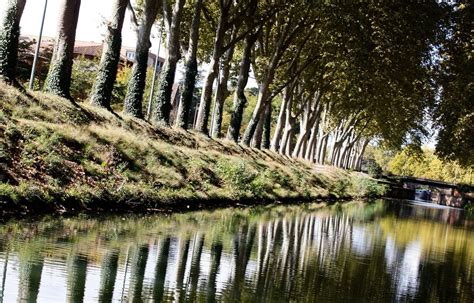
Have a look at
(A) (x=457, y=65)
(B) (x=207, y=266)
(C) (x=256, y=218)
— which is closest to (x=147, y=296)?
(B) (x=207, y=266)

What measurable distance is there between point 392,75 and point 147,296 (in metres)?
Result: 28.1

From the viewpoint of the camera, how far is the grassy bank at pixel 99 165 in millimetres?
15898

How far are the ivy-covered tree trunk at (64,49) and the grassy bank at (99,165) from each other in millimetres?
936

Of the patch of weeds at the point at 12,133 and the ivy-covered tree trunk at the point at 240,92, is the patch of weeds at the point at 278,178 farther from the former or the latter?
the patch of weeds at the point at 12,133

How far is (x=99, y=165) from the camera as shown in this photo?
19.5 metres

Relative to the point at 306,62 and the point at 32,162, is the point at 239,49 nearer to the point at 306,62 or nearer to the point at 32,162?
the point at 306,62

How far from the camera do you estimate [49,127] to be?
1944cm

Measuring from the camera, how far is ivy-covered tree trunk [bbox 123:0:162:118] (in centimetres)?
2827

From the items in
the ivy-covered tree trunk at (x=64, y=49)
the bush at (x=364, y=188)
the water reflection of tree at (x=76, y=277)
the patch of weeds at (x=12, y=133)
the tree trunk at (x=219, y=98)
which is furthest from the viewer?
the bush at (x=364, y=188)

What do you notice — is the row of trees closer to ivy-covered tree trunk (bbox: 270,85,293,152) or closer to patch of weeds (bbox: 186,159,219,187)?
ivy-covered tree trunk (bbox: 270,85,293,152)

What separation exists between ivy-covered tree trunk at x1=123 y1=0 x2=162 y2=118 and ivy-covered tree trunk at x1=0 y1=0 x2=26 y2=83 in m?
7.51

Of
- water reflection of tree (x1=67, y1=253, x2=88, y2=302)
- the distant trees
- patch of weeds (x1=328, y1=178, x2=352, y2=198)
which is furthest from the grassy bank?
patch of weeds (x1=328, y1=178, x2=352, y2=198)

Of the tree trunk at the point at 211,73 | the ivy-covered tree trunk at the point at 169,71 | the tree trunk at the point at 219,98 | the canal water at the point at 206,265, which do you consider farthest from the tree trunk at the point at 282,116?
the canal water at the point at 206,265

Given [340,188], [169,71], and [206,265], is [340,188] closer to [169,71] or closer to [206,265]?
[169,71]
